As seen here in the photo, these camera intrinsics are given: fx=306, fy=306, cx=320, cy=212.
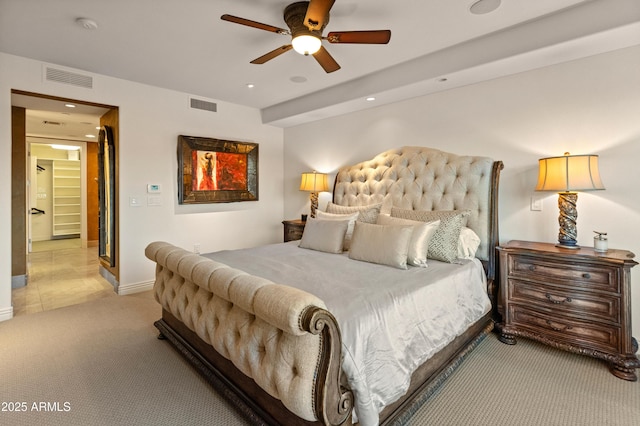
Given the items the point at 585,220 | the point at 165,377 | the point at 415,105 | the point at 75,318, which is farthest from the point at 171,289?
the point at 585,220

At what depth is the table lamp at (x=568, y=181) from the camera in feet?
7.90

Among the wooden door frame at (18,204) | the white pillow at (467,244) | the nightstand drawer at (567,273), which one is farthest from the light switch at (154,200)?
the nightstand drawer at (567,273)

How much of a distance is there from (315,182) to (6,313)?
12.2 ft

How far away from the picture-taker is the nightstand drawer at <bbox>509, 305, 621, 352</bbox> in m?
2.22

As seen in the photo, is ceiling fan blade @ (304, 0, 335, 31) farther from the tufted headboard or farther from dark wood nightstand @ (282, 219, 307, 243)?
dark wood nightstand @ (282, 219, 307, 243)

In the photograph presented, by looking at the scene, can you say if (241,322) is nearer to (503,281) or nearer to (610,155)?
(503,281)

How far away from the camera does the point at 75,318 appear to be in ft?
10.3

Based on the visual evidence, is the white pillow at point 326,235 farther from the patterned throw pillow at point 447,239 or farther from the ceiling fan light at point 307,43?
the ceiling fan light at point 307,43

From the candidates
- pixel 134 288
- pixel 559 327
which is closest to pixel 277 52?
pixel 559 327

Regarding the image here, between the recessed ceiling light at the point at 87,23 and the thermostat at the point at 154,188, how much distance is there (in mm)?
1921

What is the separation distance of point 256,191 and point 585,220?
167 inches

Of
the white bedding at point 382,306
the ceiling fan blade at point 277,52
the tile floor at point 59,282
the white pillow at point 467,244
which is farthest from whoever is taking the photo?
the tile floor at point 59,282

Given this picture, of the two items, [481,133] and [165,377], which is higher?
[481,133]

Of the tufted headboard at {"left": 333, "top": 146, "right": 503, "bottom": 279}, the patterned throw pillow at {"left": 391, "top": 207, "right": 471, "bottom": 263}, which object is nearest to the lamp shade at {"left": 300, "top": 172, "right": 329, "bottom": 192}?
the tufted headboard at {"left": 333, "top": 146, "right": 503, "bottom": 279}
